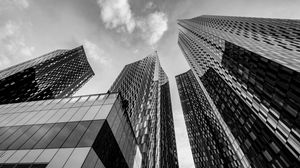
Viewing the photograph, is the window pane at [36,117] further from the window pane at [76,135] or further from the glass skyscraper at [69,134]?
the window pane at [76,135]

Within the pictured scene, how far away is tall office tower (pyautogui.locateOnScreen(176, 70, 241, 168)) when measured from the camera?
74.7m

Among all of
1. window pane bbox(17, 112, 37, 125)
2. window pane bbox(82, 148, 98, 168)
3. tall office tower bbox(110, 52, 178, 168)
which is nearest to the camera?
window pane bbox(82, 148, 98, 168)

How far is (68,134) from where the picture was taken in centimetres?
1988

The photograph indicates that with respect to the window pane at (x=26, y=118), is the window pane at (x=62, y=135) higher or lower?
lower

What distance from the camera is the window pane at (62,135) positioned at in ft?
61.8

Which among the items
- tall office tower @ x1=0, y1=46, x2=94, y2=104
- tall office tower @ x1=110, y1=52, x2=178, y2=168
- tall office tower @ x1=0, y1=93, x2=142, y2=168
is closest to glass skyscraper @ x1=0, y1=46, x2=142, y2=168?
tall office tower @ x1=0, y1=93, x2=142, y2=168

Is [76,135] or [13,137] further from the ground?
[13,137]

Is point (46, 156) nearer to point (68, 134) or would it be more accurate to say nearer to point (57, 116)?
point (68, 134)

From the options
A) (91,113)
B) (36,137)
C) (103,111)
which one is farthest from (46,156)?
(103,111)

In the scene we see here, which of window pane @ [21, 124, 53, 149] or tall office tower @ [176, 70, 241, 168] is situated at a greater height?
tall office tower @ [176, 70, 241, 168]

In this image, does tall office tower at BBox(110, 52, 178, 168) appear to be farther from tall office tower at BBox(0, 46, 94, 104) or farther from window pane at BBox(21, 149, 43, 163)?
window pane at BBox(21, 149, 43, 163)

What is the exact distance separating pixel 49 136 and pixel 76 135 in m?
3.17

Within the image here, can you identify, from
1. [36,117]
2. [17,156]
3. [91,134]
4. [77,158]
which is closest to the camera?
[77,158]

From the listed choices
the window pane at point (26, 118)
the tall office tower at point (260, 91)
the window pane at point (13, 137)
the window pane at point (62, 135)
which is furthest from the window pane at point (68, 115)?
the tall office tower at point (260, 91)
